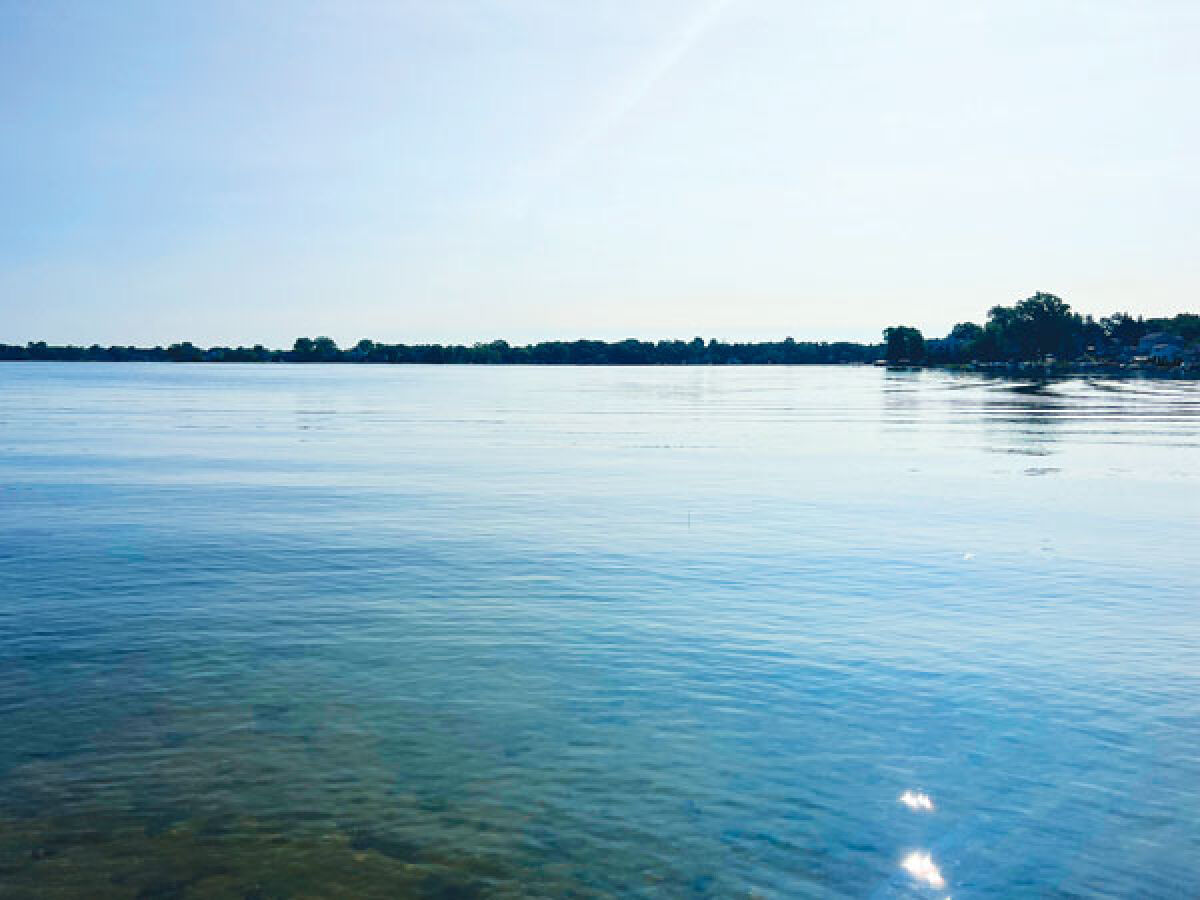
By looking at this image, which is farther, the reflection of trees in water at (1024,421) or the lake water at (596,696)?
the reflection of trees in water at (1024,421)

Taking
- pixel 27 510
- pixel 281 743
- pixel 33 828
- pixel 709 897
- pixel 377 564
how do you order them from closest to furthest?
1. pixel 709 897
2. pixel 33 828
3. pixel 281 743
4. pixel 377 564
5. pixel 27 510

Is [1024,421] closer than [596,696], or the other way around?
[596,696]

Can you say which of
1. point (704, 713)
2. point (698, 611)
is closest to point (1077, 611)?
point (698, 611)

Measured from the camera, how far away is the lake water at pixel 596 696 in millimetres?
11086

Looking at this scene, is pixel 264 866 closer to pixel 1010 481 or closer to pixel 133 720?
pixel 133 720

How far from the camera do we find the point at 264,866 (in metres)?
10.8

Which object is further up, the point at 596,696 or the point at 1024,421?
the point at 596,696

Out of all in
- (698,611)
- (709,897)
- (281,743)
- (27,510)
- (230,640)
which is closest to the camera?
(709,897)

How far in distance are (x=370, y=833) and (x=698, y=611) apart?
1154 cm

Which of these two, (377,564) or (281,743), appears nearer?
(281,743)

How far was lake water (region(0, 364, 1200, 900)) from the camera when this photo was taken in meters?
11.1

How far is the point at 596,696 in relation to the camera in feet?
53.8

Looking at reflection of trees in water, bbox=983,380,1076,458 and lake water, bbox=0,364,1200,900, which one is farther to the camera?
reflection of trees in water, bbox=983,380,1076,458

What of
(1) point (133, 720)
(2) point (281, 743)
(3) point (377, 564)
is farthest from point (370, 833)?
(3) point (377, 564)
